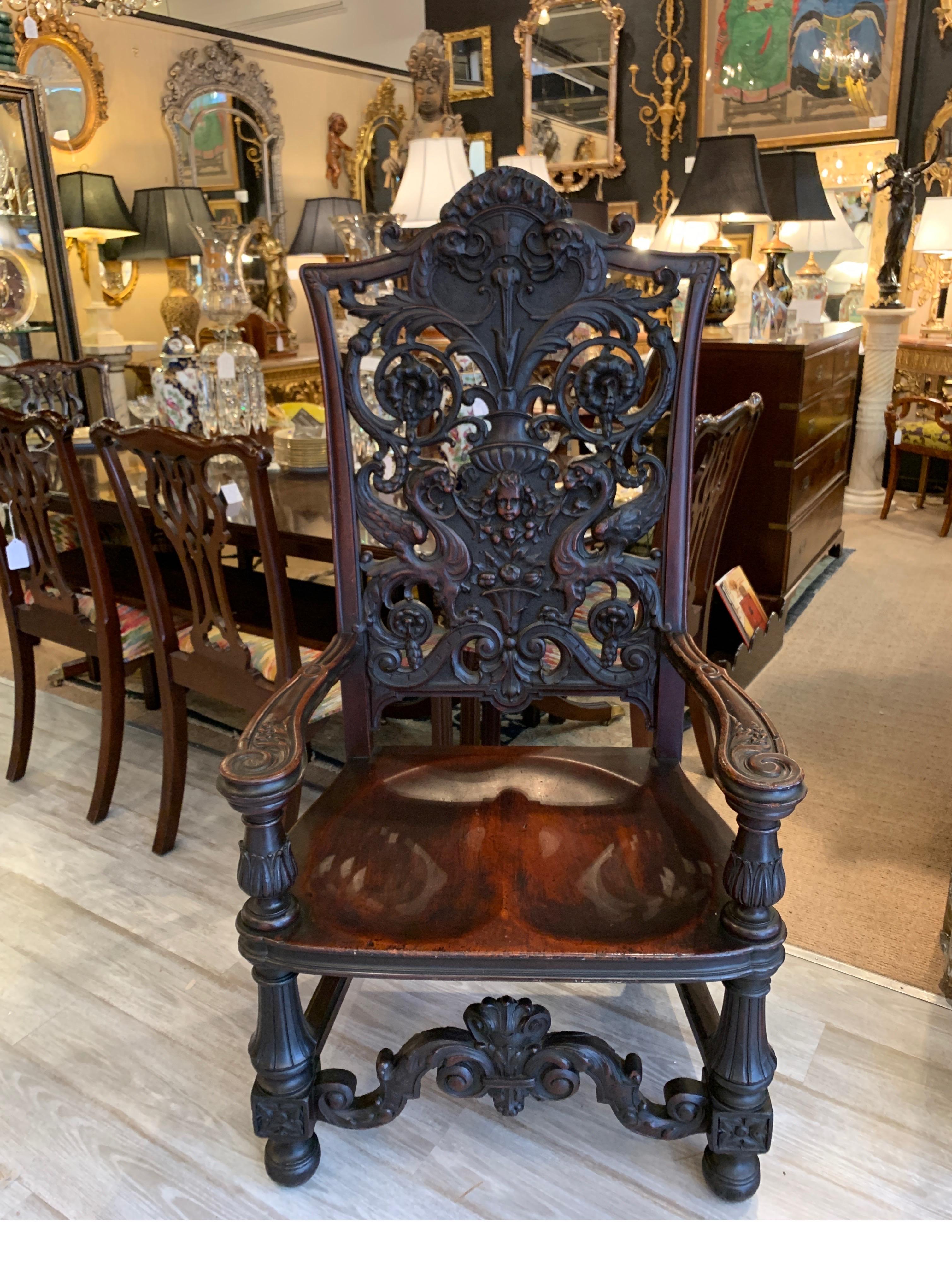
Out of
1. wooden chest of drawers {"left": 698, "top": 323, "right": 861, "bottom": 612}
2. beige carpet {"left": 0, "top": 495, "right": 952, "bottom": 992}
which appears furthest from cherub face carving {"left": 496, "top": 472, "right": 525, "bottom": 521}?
wooden chest of drawers {"left": 698, "top": 323, "right": 861, "bottom": 612}

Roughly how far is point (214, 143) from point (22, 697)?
417 cm

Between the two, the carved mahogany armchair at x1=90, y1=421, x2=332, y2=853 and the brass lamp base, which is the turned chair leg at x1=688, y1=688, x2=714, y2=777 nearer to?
the carved mahogany armchair at x1=90, y1=421, x2=332, y2=853

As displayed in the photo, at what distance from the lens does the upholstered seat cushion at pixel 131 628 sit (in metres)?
2.26

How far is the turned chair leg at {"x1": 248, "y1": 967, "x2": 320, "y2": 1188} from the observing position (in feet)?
4.00

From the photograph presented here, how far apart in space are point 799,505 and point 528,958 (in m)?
2.60

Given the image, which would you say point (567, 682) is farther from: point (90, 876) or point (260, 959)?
point (90, 876)

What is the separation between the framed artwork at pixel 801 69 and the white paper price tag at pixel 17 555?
15.5ft

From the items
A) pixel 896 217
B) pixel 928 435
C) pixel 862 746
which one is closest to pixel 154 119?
pixel 896 217

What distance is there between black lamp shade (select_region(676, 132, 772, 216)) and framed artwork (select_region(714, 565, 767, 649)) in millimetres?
1118

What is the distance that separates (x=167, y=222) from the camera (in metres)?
4.64

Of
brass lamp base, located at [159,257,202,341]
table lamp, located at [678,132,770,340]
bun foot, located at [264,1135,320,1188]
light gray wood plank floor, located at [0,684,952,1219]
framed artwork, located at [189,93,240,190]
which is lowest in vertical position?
light gray wood plank floor, located at [0,684,952,1219]

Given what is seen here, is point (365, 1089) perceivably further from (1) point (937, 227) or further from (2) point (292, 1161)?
(1) point (937, 227)

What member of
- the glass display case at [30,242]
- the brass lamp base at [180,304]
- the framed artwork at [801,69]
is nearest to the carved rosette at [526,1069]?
the glass display case at [30,242]
